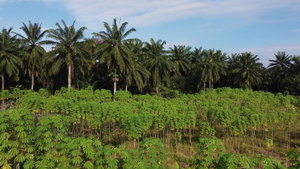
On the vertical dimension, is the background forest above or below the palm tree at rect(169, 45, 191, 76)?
below

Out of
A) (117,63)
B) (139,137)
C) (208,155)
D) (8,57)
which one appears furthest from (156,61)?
(208,155)

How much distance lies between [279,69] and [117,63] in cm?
3399

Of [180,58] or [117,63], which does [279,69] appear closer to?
[180,58]

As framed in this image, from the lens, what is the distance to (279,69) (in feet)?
141

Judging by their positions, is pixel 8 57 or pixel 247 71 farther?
pixel 247 71

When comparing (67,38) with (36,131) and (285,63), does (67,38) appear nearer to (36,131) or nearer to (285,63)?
(36,131)

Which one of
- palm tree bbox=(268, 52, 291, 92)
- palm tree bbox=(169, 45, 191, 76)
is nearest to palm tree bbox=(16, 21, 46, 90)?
palm tree bbox=(169, 45, 191, 76)

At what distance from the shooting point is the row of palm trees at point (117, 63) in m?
27.8

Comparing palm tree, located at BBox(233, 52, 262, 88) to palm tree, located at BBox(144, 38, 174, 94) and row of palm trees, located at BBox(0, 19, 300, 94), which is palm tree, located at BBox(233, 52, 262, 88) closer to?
row of palm trees, located at BBox(0, 19, 300, 94)

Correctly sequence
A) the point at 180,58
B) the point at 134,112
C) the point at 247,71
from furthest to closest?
the point at 180,58, the point at 247,71, the point at 134,112

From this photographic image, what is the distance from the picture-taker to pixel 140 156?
7.90 meters

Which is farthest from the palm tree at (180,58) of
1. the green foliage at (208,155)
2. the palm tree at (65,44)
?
the green foliage at (208,155)

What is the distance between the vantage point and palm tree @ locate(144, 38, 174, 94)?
32.5m

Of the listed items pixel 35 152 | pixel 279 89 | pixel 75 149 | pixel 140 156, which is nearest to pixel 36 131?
pixel 35 152
